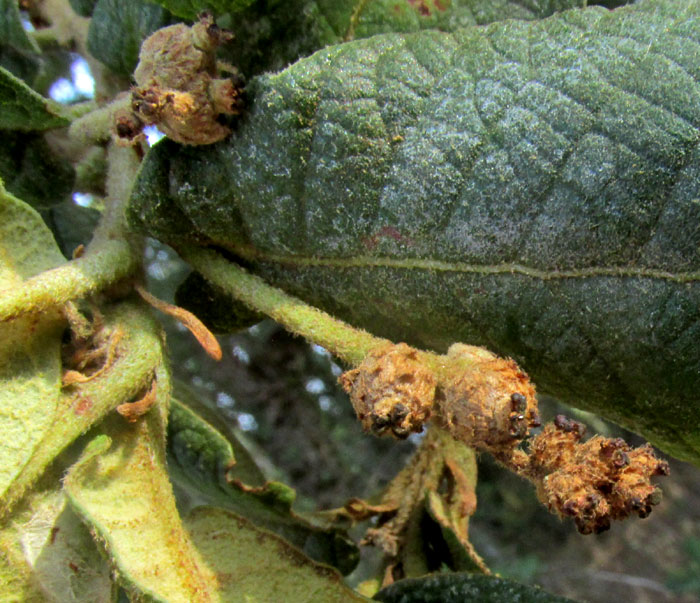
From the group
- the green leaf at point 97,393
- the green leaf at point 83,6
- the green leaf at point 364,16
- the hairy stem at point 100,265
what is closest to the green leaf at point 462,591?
the green leaf at point 97,393

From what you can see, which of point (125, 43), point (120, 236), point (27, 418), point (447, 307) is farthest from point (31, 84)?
point (447, 307)

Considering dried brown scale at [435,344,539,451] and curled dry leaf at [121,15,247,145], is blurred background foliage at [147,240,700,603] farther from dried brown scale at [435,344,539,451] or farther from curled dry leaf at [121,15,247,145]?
dried brown scale at [435,344,539,451]

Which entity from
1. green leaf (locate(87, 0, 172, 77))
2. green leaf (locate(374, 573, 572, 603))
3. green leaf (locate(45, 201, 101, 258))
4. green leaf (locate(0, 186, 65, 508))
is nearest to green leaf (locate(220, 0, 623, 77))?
green leaf (locate(87, 0, 172, 77))

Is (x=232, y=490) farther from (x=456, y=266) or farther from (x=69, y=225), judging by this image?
(x=69, y=225)

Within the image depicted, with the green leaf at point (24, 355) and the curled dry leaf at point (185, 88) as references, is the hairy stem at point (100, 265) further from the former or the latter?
the curled dry leaf at point (185, 88)

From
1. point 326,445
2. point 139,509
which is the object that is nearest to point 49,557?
point 139,509

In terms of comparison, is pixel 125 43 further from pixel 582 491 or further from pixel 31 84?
pixel 582 491
